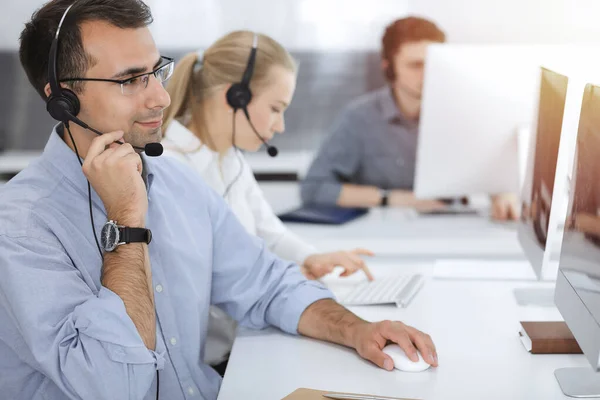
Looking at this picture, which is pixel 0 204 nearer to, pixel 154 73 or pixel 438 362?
pixel 154 73

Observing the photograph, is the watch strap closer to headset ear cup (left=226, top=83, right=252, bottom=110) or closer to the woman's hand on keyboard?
the woman's hand on keyboard

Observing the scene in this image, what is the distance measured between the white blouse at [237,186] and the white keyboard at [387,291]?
0.27 metres

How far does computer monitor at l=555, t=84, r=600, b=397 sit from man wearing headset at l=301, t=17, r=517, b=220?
1.67 metres

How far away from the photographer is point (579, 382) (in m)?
1.13

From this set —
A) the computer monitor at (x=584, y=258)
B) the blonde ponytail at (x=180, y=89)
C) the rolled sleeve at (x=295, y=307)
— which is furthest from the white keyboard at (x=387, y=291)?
the blonde ponytail at (x=180, y=89)

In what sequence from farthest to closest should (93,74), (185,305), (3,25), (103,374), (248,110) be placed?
(3,25) < (248,110) < (185,305) < (93,74) < (103,374)

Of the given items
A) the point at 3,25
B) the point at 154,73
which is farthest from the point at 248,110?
the point at 3,25

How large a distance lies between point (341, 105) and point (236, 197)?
5.84ft

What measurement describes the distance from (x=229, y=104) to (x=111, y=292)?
864 millimetres

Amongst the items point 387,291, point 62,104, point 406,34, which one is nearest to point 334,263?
point 387,291

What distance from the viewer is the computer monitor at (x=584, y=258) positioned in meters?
1.00

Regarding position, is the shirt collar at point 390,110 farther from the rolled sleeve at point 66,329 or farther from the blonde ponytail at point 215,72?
the rolled sleeve at point 66,329

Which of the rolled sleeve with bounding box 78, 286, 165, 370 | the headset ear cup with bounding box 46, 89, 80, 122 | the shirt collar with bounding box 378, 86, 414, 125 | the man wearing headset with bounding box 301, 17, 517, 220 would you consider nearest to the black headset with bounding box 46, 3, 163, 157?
the headset ear cup with bounding box 46, 89, 80, 122

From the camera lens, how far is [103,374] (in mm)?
1036
